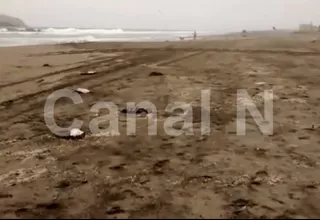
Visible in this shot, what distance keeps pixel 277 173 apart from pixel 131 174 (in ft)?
4.57

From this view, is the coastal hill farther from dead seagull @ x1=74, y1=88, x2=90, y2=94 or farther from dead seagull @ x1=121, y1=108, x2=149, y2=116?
dead seagull @ x1=121, y1=108, x2=149, y2=116

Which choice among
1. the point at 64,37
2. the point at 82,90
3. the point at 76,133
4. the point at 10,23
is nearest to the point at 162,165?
the point at 76,133

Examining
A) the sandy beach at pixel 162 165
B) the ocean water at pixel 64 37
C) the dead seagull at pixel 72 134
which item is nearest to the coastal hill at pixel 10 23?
the ocean water at pixel 64 37

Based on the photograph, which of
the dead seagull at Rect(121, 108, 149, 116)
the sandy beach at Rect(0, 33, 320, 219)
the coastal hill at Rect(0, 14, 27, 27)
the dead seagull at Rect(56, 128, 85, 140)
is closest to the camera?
Answer: the sandy beach at Rect(0, 33, 320, 219)

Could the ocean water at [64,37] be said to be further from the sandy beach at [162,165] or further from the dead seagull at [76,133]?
the dead seagull at [76,133]

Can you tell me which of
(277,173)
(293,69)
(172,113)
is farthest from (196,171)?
(293,69)

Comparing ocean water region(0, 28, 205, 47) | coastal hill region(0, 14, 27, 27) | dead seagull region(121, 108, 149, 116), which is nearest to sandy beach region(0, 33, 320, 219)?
dead seagull region(121, 108, 149, 116)

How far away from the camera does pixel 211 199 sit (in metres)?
3.10

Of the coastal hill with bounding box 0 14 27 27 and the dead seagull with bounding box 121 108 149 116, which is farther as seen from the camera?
the coastal hill with bounding box 0 14 27 27

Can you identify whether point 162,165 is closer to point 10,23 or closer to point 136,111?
point 136,111

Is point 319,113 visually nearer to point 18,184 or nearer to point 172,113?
point 172,113

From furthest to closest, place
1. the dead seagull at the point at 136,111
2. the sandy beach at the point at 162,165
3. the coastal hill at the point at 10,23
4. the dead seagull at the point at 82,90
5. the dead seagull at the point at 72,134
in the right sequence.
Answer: the coastal hill at the point at 10,23 → the dead seagull at the point at 82,90 → the dead seagull at the point at 136,111 → the dead seagull at the point at 72,134 → the sandy beach at the point at 162,165

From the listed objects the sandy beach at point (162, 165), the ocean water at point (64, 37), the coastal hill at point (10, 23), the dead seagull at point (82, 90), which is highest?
the coastal hill at point (10, 23)

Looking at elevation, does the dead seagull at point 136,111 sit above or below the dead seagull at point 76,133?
above
